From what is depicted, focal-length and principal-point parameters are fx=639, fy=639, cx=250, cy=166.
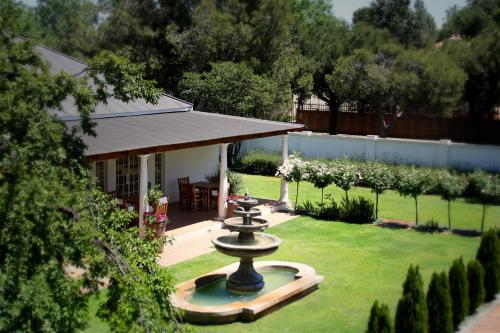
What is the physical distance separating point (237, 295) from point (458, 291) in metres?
4.21

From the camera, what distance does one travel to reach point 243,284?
12828mm

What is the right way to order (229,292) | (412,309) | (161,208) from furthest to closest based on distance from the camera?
(161,208) < (229,292) < (412,309)

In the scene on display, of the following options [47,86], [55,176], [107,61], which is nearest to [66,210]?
[55,176]

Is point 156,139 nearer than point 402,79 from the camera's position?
Yes

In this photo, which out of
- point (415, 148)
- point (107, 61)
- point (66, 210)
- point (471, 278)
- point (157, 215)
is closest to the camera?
point (66, 210)

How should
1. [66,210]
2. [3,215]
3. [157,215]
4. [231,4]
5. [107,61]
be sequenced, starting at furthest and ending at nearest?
1. [231,4]
2. [157,215]
3. [107,61]
4. [66,210]
5. [3,215]

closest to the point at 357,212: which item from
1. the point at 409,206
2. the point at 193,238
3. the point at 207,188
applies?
the point at 409,206

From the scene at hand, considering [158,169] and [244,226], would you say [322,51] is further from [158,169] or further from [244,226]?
[244,226]

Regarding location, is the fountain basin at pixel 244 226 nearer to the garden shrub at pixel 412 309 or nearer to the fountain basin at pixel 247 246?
the fountain basin at pixel 247 246

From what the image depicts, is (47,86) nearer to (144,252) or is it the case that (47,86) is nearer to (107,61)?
(107,61)

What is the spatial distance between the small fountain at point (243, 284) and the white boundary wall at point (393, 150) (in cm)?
1668

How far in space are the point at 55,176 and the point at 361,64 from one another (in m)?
29.0

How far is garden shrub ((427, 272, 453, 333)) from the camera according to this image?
34.4 ft

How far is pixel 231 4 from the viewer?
1329 inches
